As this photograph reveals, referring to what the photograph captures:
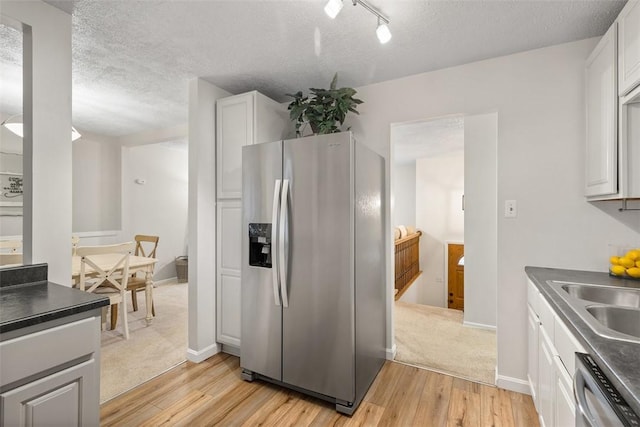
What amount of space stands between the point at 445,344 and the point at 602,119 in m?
2.26

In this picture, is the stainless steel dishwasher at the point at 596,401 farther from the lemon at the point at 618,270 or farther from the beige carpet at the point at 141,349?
the beige carpet at the point at 141,349

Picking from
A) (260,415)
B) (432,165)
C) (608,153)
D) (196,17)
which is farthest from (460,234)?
(196,17)

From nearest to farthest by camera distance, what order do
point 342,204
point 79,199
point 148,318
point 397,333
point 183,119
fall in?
point 342,204, point 397,333, point 148,318, point 183,119, point 79,199

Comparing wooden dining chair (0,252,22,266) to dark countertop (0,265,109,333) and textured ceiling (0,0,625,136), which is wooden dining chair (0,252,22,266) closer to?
dark countertop (0,265,109,333)

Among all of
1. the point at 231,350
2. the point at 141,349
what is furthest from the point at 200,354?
the point at 141,349

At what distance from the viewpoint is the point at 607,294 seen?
5.30ft

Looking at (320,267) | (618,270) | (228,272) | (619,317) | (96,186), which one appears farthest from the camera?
(96,186)

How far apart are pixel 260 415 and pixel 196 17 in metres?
2.51

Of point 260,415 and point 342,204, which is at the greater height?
point 342,204

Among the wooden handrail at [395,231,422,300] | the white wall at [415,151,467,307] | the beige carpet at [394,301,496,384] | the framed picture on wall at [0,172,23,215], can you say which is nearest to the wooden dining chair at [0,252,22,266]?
the framed picture on wall at [0,172,23,215]

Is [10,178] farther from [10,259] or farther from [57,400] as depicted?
[57,400]

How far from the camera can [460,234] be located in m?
5.74

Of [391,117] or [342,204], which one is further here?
[391,117]

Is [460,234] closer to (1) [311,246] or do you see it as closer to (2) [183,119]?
(1) [311,246]
